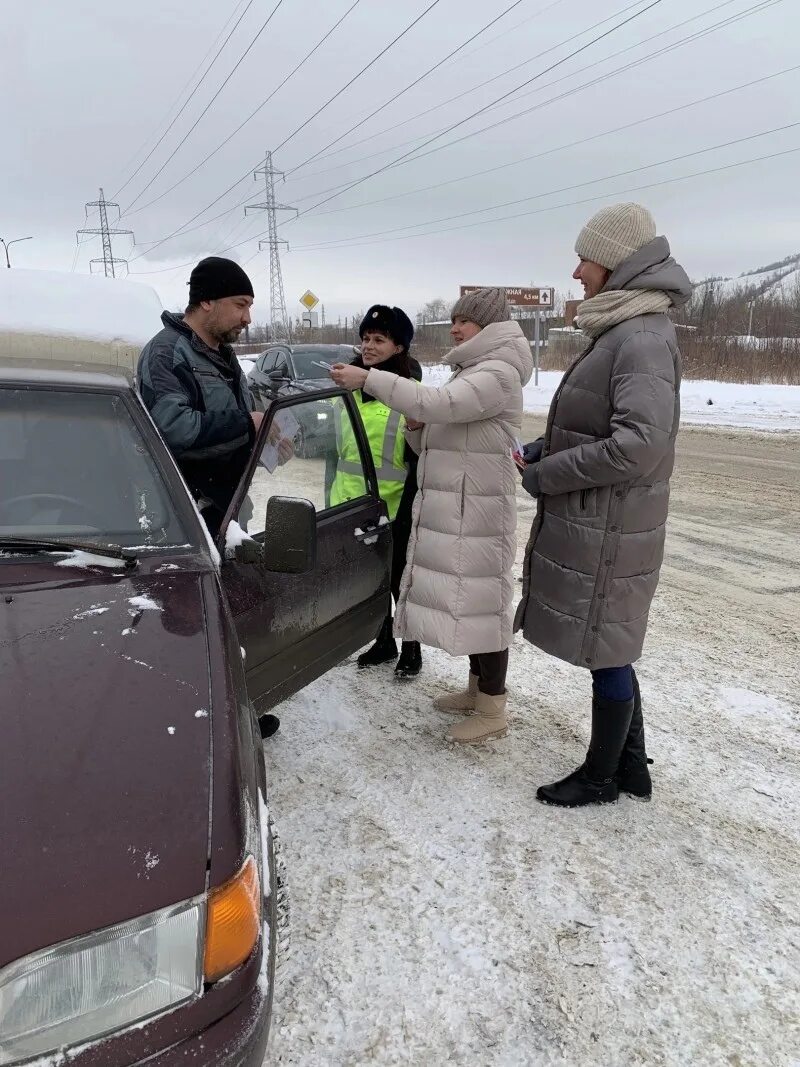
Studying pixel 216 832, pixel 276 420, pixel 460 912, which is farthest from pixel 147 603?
pixel 460 912

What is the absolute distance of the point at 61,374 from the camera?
8.59 ft

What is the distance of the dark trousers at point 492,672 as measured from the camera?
332cm

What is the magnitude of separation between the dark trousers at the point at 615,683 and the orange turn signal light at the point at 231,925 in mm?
1739

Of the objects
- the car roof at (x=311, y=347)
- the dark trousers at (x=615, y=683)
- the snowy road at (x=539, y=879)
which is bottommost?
the snowy road at (x=539, y=879)

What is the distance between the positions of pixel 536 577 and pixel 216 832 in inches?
71.8

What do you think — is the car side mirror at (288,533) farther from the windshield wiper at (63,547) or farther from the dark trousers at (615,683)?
the dark trousers at (615,683)

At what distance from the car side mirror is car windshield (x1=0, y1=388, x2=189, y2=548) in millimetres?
263

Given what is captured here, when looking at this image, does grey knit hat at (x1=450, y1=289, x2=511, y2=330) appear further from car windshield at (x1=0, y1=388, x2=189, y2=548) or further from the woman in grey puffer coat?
car windshield at (x1=0, y1=388, x2=189, y2=548)

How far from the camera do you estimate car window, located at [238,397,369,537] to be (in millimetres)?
2732

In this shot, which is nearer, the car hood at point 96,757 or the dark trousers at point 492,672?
the car hood at point 96,757

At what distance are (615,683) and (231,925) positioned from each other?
183cm

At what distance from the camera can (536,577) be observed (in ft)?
9.53

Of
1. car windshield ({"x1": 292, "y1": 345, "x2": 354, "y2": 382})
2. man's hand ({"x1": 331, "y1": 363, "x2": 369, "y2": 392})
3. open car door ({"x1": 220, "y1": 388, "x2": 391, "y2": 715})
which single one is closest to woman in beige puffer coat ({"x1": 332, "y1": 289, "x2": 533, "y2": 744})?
man's hand ({"x1": 331, "y1": 363, "x2": 369, "y2": 392})

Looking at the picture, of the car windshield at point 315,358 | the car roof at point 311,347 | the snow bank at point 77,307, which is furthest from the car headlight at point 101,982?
the car roof at point 311,347
